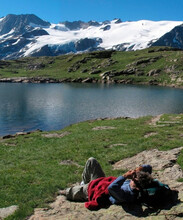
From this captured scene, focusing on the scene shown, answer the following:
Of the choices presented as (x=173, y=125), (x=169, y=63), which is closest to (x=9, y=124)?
(x=173, y=125)

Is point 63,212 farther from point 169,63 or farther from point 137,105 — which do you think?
point 169,63

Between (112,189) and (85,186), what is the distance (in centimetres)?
213

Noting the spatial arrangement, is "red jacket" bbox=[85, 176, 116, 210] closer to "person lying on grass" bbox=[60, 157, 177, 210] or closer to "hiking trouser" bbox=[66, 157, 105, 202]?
"person lying on grass" bbox=[60, 157, 177, 210]

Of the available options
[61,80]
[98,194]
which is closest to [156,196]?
[98,194]

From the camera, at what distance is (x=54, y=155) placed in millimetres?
21406

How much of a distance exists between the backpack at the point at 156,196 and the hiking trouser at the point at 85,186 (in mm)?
3282

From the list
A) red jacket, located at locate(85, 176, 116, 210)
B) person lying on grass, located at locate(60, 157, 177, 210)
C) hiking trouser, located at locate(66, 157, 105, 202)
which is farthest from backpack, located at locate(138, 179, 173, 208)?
hiking trouser, located at locate(66, 157, 105, 202)

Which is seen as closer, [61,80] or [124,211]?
[124,211]

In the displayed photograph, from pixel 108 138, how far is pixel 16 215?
625 inches

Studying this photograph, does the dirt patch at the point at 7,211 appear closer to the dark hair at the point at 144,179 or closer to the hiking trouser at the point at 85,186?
the hiking trouser at the point at 85,186

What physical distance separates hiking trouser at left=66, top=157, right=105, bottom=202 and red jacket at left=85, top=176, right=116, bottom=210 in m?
0.63

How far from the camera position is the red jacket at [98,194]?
36.2 feet

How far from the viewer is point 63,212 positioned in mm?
11406

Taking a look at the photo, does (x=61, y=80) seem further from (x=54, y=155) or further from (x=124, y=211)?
(x=124, y=211)
